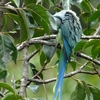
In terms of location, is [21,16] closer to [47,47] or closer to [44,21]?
[44,21]

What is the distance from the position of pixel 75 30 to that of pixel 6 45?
2.18 feet

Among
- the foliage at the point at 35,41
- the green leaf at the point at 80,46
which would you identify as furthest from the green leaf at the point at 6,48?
the green leaf at the point at 80,46

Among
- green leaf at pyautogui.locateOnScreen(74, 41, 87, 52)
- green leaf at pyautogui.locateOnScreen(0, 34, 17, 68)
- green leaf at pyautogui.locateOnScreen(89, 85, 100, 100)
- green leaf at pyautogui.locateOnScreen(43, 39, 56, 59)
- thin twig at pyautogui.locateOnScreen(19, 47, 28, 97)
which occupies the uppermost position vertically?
green leaf at pyautogui.locateOnScreen(0, 34, 17, 68)

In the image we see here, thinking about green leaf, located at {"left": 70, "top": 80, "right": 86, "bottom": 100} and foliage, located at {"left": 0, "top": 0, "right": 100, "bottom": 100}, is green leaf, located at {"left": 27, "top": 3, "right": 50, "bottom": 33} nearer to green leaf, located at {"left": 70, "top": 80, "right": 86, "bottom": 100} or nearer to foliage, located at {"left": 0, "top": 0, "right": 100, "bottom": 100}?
foliage, located at {"left": 0, "top": 0, "right": 100, "bottom": 100}

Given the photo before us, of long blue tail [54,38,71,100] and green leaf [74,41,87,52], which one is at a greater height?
green leaf [74,41,87,52]

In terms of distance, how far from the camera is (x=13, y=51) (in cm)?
157

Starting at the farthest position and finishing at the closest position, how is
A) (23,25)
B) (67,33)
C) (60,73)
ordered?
(67,33) → (60,73) → (23,25)

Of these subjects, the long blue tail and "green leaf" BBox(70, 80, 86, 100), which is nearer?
"green leaf" BBox(70, 80, 86, 100)

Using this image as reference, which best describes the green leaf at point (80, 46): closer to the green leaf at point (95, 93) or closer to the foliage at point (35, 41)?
the foliage at point (35, 41)

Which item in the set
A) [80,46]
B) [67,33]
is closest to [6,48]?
[80,46]

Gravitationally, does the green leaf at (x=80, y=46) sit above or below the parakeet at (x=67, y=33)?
above

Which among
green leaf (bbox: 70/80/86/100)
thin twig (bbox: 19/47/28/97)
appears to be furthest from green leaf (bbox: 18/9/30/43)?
green leaf (bbox: 70/80/86/100)

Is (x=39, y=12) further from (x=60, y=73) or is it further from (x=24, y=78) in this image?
(x=60, y=73)

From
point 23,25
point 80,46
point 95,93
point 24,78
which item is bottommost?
point 95,93
